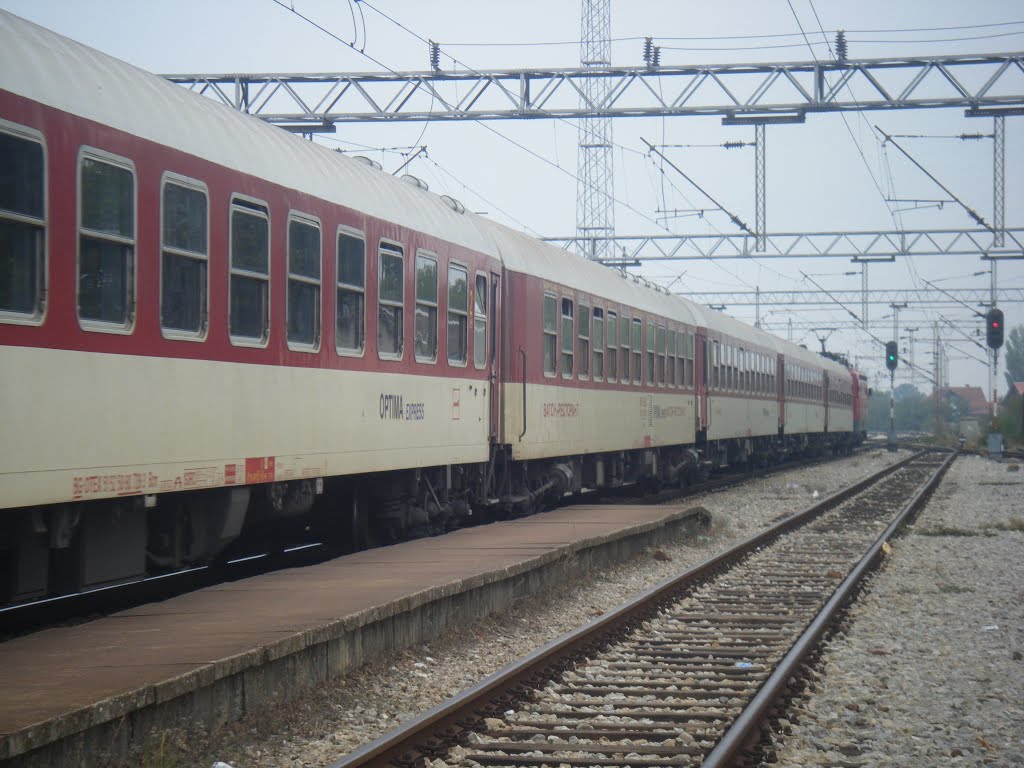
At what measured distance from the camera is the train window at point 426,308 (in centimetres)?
1254

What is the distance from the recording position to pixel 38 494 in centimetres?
696

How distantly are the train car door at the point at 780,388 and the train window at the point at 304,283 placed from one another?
27423 mm

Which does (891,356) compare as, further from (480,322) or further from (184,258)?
(184,258)

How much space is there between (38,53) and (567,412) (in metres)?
10.9

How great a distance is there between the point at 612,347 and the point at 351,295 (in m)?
9.47

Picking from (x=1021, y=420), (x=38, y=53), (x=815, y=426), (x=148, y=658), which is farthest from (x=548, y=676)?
(x=1021, y=420)

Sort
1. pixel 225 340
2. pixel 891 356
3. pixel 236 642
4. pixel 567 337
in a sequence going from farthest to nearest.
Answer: pixel 891 356 < pixel 567 337 < pixel 225 340 < pixel 236 642

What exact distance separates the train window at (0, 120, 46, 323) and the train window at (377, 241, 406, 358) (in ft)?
15.4

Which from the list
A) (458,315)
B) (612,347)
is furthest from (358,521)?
(612,347)

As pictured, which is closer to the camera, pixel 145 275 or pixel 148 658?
pixel 148 658

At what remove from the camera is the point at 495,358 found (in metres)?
14.9

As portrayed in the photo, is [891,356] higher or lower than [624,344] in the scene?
higher

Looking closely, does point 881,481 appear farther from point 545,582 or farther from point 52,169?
point 52,169

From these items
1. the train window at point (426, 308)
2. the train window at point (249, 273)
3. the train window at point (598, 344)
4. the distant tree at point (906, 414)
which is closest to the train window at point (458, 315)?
the train window at point (426, 308)
